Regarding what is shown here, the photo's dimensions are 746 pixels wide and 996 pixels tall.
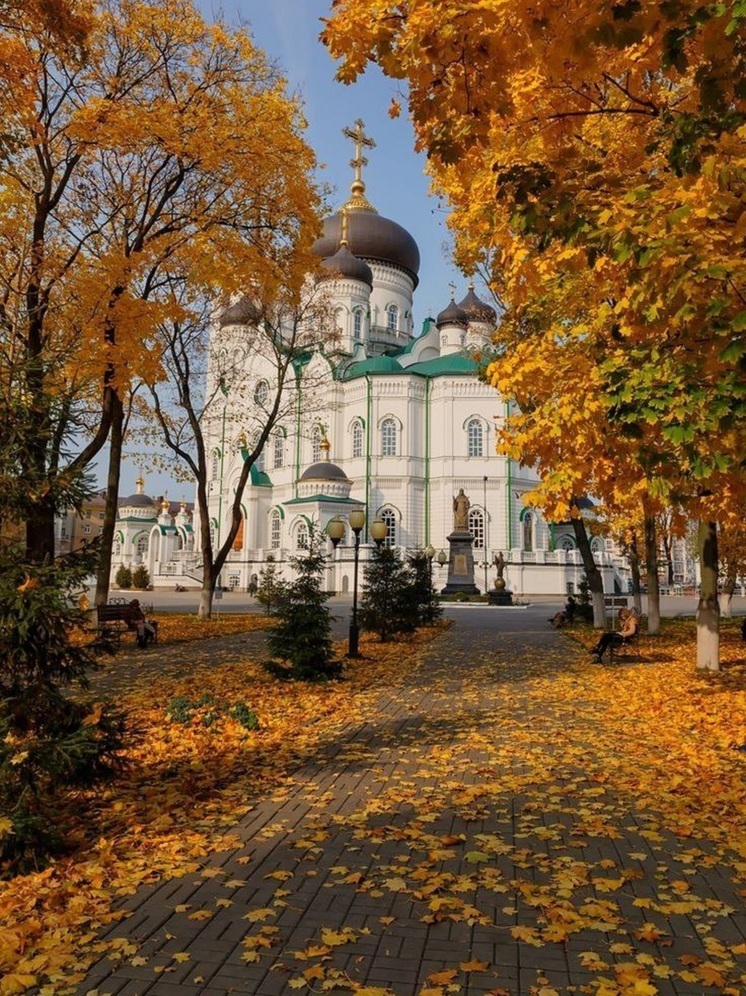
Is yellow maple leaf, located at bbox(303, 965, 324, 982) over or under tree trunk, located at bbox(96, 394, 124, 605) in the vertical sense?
under

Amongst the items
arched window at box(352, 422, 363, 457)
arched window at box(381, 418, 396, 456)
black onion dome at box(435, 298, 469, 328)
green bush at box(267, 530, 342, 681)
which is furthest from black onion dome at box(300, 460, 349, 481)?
green bush at box(267, 530, 342, 681)

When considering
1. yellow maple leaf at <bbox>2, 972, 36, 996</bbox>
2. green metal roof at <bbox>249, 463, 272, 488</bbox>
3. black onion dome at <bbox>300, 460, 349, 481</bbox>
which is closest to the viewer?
yellow maple leaf at <bbox>2, 972, 36, 996</bbox>

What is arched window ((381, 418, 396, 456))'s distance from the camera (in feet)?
176

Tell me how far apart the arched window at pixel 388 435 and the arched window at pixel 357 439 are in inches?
67.2

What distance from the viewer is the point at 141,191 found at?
14188 millimetres

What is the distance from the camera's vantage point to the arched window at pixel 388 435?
53.8m

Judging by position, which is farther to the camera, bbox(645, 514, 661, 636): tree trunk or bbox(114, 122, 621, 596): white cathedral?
bbox(114, 122, 621, 596): white cathedral

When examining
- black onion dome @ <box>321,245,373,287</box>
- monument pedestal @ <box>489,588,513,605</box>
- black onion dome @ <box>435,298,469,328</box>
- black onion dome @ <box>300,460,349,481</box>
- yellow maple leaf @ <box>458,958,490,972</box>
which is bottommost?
monument pedestal @ <box>489,588,513,605</box>

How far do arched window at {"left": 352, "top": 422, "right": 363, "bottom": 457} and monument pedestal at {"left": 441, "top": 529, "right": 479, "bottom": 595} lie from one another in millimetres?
15777

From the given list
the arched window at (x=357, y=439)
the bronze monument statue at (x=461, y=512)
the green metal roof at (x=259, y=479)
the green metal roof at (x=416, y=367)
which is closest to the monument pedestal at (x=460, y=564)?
the bronze monument statue at (x=461, y=512)

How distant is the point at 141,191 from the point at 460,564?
1156 inches

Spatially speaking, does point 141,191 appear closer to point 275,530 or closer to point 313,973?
point 313,973

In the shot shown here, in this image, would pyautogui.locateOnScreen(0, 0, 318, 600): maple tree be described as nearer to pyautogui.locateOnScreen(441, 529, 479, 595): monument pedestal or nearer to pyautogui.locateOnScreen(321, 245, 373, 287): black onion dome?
pyautogui.locateOnScreen(441, 529, 479, 595): monument pedestal

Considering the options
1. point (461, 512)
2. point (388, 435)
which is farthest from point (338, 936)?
point (388, 435)
